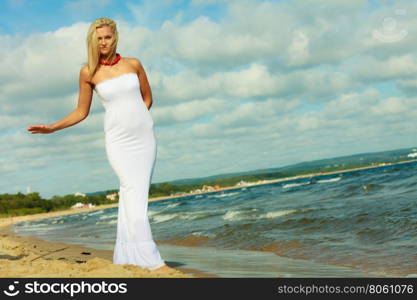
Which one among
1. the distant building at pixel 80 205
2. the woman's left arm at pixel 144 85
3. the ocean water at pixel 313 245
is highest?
the woman's left arm at pixel 144 85

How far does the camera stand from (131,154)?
16.6 ft

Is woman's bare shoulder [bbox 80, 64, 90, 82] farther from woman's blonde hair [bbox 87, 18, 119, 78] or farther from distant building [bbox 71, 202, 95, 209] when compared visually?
distant building [bbox 71, 202, 95, 209]

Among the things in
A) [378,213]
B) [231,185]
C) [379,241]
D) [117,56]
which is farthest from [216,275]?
[231,185]

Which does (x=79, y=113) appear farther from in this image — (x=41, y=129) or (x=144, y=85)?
(x=144, y=85)

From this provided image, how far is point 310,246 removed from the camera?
8.56m

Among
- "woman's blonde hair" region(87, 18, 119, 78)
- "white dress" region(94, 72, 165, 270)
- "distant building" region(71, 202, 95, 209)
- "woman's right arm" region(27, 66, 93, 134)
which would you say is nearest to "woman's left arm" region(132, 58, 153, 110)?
"white dress" region(94, 72, 165, 270)

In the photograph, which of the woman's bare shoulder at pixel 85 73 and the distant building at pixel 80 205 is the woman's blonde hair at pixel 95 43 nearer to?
the woman's bare shoulder at pixel 85 73

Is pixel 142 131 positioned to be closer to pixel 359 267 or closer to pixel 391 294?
pixel 391 294

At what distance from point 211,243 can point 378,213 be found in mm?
4086

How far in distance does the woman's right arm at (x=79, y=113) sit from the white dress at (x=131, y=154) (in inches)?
5.9

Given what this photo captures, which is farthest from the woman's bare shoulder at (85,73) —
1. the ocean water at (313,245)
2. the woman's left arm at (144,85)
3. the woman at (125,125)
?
the ocean water at (313,245)

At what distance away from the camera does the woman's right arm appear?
5082mm

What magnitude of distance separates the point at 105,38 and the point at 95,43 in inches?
4.5

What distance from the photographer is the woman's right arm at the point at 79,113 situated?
16.7ft
